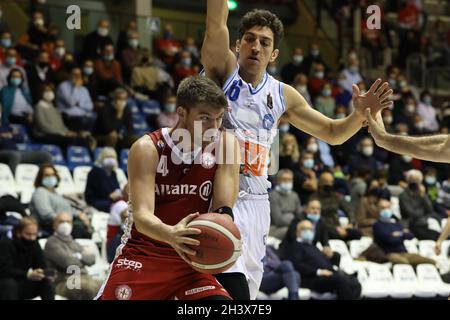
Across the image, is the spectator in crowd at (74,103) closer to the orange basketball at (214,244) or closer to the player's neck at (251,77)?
the player's neck at (251,77)

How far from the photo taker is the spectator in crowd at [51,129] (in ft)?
47.7

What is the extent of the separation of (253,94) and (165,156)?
4.20 feet

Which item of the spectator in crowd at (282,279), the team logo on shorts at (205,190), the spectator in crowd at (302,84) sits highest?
the spectator in crowd at (302,84)

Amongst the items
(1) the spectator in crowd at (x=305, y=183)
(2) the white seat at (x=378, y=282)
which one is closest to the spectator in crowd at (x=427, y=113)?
(1) the spectator in crowd at (x=305, y=183)

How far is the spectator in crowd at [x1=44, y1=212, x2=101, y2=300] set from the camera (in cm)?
1075

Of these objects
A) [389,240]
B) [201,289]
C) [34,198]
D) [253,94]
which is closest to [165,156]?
[201,289]

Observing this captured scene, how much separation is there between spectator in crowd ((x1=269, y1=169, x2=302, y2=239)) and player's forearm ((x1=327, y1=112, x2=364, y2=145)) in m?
6.69

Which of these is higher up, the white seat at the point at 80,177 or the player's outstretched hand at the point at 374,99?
the player's outstretched hand at the point at 374,99

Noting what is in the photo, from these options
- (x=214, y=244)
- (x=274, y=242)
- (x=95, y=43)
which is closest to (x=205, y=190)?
(x=214, y=244)

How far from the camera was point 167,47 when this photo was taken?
18.5 metres

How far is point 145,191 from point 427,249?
10413 millimetres

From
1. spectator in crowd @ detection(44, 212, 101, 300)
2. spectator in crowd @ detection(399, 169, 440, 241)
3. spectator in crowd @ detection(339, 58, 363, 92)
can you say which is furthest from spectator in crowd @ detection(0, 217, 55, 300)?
spectator in crowd @ detection(339, 58, 363, 92)

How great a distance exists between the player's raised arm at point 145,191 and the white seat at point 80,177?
28.2 feet

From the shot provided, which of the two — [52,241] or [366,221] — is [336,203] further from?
[52,241]
